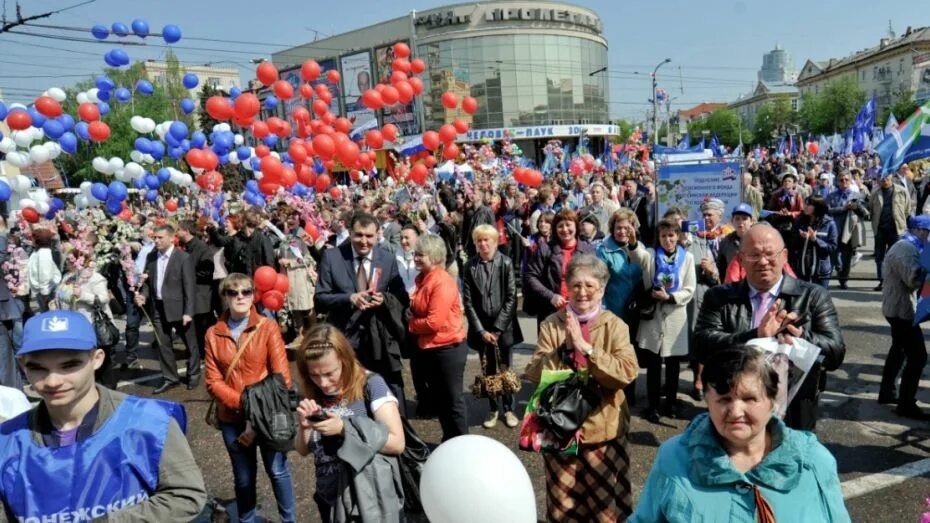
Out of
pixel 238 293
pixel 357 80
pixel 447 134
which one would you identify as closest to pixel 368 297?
pixel 238 293

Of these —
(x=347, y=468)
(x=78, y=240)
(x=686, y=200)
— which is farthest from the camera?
(x=686, y=200)

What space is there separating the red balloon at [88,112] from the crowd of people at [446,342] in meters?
2.43

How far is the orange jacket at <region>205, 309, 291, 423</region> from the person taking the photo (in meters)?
3.60

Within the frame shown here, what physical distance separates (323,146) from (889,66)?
9607 centimetres

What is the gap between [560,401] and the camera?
3049mm

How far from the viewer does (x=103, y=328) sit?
6.36 meters

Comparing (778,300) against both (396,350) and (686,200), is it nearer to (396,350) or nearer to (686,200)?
(396,350)

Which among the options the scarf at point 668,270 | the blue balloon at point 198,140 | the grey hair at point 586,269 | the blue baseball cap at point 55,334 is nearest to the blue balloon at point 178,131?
the blue balloon at point 198,140

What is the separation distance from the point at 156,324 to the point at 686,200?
6.68 m

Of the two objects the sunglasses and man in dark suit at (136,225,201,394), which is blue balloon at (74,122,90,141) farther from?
the sunglasses

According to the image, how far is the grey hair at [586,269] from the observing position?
322 cm

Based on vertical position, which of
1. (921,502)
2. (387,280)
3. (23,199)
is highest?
(23,199)

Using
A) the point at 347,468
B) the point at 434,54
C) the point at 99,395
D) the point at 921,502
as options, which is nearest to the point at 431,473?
the point at 347,468

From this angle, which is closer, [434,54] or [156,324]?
[156,324]
